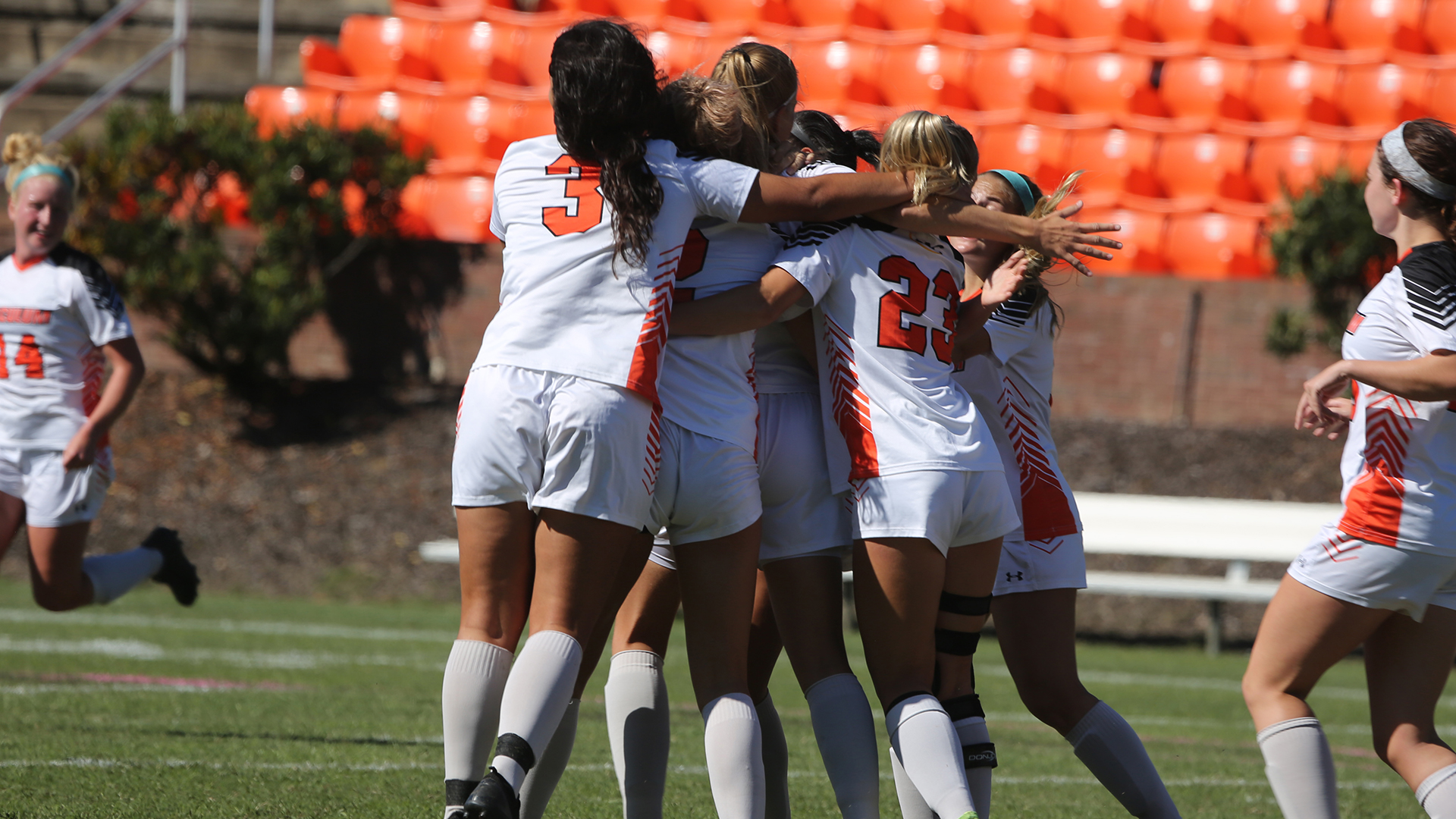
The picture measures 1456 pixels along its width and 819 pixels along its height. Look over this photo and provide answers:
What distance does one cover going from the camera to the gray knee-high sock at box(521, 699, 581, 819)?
→ 3.70 metres

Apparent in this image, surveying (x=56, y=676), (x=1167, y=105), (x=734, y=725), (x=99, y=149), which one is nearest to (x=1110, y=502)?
(x=1167, y=105)

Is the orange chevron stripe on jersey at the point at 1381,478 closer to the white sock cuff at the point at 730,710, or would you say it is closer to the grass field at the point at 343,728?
the white sock cuff at the point at 730,710

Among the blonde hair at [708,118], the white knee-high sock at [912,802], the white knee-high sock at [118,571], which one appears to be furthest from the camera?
the white knee-high sock at [118,571]

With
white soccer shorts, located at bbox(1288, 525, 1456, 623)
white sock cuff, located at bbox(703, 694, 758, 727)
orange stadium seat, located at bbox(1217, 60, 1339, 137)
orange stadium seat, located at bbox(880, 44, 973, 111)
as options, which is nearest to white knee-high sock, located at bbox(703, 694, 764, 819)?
white sock cuff, located at bbox(703, 694, 758, 727)

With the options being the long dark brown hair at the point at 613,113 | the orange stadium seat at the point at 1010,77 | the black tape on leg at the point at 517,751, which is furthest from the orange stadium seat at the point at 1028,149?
the black tape on leg at the point at 517,751

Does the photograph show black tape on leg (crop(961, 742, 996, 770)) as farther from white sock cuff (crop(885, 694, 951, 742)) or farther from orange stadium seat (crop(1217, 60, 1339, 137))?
orange stadium seat (crop(1217, 60, 1339, 137))

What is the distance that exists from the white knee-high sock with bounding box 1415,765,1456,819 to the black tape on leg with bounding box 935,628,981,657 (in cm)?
115

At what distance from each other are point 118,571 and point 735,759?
417cm

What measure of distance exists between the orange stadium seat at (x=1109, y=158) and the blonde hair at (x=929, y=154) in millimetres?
10311

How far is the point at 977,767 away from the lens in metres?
3.70

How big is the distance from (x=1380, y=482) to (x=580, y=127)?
2161 millimetres

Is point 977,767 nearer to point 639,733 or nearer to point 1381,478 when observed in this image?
point 639,733

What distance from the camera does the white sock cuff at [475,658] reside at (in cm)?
328

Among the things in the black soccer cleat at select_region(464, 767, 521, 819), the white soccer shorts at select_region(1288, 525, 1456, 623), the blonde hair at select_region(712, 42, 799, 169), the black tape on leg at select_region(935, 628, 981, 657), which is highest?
the blonde hair at select_region(712, 42, 799, 169)
